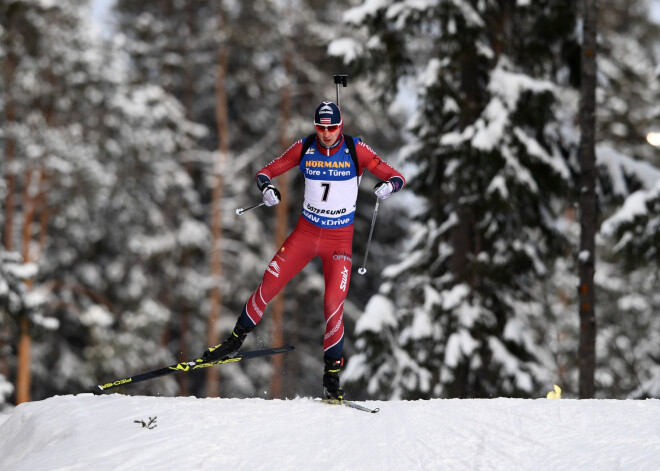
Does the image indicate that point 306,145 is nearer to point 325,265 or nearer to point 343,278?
point 325,265

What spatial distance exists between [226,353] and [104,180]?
1205cm

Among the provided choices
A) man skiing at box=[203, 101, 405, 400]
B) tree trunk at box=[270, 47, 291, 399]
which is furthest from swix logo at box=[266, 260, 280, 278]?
tree trunk at box=[270, 47, 291, 399]

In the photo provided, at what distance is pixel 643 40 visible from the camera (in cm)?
2420

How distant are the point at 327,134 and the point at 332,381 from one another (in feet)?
6.89

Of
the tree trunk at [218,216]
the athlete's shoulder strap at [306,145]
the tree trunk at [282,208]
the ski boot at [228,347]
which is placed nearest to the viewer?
the athlete's shoulder strap at [306,145]

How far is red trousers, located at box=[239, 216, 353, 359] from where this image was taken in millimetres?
6387

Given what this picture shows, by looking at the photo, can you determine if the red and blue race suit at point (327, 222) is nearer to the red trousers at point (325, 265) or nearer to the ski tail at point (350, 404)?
the red trousers at point (325, 265)

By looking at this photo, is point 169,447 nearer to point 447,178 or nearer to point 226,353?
point 226,353

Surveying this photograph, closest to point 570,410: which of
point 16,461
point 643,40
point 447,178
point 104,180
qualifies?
point 16,461

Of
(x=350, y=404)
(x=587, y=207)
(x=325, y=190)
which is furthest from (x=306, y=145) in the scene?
(x=587, y=207)

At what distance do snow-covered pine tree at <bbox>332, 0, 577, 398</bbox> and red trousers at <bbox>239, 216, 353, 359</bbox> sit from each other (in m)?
4.18

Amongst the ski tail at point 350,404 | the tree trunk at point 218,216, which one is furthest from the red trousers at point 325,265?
the tree trunk at point 218,216

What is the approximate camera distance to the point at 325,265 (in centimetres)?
653

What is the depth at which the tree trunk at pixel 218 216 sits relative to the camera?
19469 millimetres
